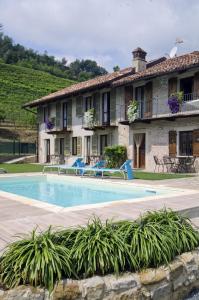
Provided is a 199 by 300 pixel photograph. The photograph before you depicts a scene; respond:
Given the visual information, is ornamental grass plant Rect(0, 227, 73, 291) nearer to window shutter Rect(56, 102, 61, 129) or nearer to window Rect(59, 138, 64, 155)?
window Rect(59, 138, 64, 155)

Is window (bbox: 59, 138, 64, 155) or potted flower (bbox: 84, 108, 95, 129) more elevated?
potted flower (bbox: 84, 108, 95, 129)

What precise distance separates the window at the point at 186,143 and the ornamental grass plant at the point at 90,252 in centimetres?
1331

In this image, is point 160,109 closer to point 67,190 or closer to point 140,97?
point 140,97

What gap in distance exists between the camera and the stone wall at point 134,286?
3.08 metres

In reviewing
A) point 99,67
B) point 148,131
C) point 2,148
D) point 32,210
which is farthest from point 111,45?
point 99,67

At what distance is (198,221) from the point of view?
6285mm

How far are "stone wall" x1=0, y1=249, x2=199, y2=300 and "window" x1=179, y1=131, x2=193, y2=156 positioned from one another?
531 inches

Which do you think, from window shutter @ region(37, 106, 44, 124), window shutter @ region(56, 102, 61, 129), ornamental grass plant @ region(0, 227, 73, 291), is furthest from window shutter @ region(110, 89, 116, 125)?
ornamental grass plant @ region(0, 227, 73, 291)

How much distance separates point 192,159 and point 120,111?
19.5ft

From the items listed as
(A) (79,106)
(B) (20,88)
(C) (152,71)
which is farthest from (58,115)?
A: (B) (20,88)

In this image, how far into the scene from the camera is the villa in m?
17.1

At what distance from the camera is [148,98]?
19.3 m

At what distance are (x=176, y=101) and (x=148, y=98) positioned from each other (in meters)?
2.69

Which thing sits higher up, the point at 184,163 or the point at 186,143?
the point at 186,143
